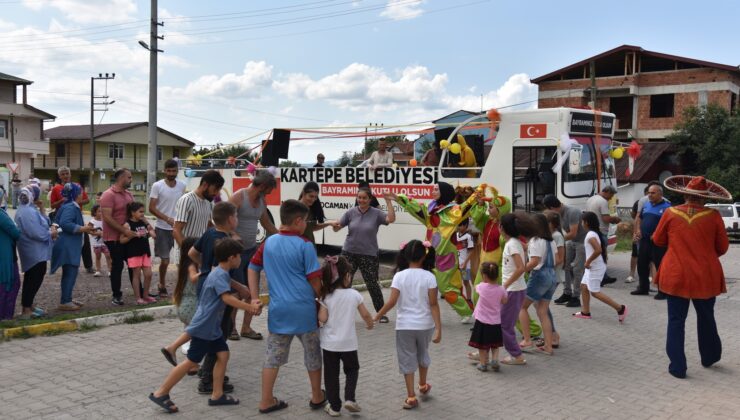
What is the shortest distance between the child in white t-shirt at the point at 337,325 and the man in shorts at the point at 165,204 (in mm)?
4118

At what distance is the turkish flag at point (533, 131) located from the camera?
11078 millimetres

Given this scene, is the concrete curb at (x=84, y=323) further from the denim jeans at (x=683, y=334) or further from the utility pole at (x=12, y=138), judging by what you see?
the utility pole at (x=12, y=138)

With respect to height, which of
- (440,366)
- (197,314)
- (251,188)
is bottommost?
(440,366)

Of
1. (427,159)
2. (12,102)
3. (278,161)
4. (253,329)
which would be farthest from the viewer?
(12,102)

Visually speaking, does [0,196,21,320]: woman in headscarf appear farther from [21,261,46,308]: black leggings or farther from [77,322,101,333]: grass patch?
[77,322,101,333]: grass patch

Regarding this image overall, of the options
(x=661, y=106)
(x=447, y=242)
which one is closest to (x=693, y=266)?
(x=447, y=242)

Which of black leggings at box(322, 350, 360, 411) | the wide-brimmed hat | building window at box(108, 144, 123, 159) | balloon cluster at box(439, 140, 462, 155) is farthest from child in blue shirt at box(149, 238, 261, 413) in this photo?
building window at box(108, 144, 123, 159)

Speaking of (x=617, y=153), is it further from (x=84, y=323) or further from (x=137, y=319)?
(x=84, y=323)

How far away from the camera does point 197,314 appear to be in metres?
4.87

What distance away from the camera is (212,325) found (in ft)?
15.9

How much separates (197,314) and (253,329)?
8.61ft

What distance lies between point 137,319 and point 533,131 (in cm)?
723

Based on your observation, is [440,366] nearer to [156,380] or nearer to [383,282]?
[156,380]

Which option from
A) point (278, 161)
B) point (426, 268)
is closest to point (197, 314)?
point (426, 268)
